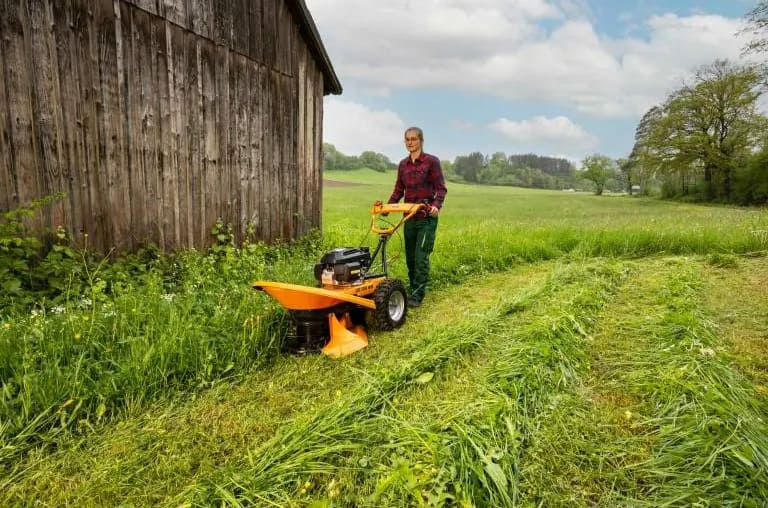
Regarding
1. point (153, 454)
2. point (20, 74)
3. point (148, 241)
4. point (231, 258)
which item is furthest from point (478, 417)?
point (20, 74)

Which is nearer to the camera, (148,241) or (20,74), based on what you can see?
(20,74)

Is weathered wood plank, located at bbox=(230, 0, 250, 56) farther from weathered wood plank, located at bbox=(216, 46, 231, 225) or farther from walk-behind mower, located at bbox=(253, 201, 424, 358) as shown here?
walk-behind mower, located at bbox=(253, 201, 424, 358)

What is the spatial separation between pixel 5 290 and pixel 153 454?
250cm

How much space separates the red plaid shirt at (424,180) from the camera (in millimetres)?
5469

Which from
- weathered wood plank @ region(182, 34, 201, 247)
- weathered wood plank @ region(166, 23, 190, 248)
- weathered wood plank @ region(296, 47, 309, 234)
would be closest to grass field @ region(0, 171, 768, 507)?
weathered wood plank @ region(166, 23, 190, 248)

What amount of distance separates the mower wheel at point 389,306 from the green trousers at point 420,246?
0.79 meters

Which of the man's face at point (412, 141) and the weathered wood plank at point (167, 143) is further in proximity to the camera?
the weathered wood plank at point (167, 143)

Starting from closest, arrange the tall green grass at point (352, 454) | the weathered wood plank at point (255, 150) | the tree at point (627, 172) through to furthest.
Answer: the tall green grass at point (352, 454)
the weathered wood plank at point (255, 150)
the tree at point (627, 172)

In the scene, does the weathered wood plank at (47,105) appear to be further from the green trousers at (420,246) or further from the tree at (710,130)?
the tree at (710,130)

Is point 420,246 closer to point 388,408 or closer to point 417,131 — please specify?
point 417,131

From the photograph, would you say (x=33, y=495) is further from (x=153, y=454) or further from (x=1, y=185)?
(x=1, y=185)

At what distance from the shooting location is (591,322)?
14.4ft

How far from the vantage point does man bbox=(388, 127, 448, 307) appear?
5.44 metres

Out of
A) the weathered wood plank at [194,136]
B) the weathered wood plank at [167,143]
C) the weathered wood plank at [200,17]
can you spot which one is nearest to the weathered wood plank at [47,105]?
the weathered wood plank at [167,143]
